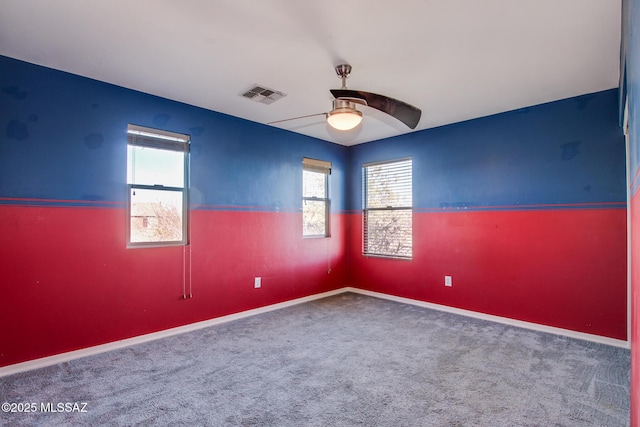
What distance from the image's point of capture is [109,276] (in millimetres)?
3141

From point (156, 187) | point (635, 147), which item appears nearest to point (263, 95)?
point (156, 187)

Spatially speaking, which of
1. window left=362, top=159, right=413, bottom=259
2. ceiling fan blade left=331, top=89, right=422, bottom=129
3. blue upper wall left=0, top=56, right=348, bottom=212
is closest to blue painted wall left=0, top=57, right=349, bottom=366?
blue upper wall left=0, top=56, right=348, bottom=212

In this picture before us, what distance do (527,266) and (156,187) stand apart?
13.6 feet

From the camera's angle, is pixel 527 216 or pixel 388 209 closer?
pixel 527 216

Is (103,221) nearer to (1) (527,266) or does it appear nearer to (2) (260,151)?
(2) (260,151)

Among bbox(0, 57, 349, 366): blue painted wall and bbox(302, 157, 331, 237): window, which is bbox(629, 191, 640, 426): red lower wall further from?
bbox(302, 157, 331, 237): window

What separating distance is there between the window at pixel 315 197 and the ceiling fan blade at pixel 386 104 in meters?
2.44

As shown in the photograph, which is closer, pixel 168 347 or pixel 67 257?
pixel 67 257

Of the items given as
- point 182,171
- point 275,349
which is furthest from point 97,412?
point 182,171

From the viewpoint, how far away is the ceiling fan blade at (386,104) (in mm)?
2400

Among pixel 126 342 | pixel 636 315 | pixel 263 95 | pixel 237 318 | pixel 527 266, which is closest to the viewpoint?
pixel 636 315

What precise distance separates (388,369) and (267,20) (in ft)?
8.95

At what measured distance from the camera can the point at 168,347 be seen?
3166mm

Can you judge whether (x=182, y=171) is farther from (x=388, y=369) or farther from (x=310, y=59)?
(x=388, y=369)
